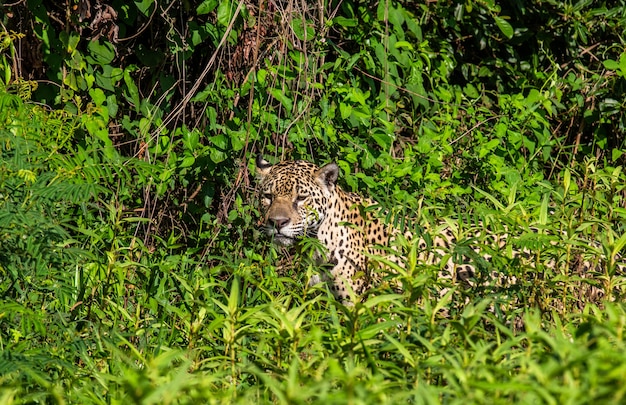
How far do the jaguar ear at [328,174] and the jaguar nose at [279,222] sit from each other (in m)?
0.42

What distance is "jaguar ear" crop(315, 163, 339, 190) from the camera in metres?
7.12

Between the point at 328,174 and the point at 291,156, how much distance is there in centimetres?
92

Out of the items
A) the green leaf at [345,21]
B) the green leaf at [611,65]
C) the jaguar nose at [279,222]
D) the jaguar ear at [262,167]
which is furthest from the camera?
the green leaf at [611,65]

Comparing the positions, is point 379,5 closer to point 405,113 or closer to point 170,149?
point 405,113

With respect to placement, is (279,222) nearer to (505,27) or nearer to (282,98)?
(282,98)

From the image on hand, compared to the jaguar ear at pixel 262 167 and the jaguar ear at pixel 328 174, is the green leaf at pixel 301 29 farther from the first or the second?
the jaguar ear at pixel 328 174

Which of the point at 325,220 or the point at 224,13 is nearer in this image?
the point at 325,220

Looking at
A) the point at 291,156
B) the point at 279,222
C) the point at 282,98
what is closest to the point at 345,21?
the point at 282,98

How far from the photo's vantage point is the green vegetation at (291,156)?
13.7 ft

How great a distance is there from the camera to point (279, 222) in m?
6.88

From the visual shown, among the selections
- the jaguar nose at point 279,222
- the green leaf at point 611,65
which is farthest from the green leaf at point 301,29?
the green leaf at point 611,65

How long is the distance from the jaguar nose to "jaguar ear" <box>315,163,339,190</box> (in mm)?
425

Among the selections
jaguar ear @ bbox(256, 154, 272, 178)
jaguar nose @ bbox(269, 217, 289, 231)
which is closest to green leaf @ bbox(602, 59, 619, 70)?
jaguar ear @ bbox(256, 154, 272, 178)

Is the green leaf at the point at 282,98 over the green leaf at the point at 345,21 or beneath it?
beneath
